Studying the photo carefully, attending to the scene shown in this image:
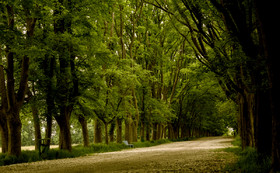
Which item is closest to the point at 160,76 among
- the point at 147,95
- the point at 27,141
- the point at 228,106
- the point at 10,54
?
the point at 147,95

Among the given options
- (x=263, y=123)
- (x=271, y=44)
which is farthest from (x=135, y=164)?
(x=271, y=44)

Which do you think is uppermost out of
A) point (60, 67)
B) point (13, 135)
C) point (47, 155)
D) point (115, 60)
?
point (115, 60)

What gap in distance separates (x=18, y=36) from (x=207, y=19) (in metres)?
8.30

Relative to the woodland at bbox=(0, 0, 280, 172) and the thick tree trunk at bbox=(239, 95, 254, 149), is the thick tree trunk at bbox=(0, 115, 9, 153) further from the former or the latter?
the thick tree trunk at bbox=(239, 95, 254, 149)

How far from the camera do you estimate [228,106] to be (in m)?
25.5

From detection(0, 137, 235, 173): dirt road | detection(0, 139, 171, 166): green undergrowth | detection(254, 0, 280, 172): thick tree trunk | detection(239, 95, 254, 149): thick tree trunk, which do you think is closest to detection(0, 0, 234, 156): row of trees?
detection(0, 139, 171, 166): green undergrowth

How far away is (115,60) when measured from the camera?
60.7ft

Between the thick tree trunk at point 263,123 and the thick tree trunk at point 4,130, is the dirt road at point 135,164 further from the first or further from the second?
the thick tree trunk at point 4,130

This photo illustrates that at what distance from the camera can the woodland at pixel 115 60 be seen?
7367 millimetres

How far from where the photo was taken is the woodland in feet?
24.2

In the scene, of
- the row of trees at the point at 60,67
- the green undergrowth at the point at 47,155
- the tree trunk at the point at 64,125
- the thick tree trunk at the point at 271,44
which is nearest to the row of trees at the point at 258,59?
the thick tree trunk at the point at 271,44

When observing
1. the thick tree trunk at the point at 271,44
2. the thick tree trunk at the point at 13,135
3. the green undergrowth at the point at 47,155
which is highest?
the thick tree trunk at the point at 271,44

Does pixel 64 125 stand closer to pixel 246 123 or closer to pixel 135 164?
pixel 135 164

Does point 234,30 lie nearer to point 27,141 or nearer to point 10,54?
point 10,54
